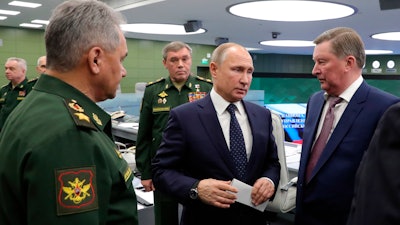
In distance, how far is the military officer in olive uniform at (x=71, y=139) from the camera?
882 mm

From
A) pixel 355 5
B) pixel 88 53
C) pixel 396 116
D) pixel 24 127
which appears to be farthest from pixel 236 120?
pixel 355 5

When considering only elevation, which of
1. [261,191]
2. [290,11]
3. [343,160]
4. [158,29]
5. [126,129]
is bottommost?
[126,129]

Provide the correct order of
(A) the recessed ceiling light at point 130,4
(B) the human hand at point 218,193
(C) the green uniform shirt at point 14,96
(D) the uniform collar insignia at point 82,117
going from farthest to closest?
(A) the recessed ceiling light at point 130,4 → (C) the green uniform shirt at point 14,96 → (B) the human hand at point 218,193 → (D) the uniform collar insignia at point 82,117

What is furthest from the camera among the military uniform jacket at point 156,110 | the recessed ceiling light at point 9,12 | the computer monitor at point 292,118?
the recessed ceiling light at point 9,12

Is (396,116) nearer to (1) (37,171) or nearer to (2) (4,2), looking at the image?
(1) (37,171)

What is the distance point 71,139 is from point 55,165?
0.24 ft

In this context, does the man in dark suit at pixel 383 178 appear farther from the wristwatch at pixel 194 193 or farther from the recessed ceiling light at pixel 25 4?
the recessed ceiling light at pixel 25 4

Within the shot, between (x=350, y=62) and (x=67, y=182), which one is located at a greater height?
(x=350, y=62)

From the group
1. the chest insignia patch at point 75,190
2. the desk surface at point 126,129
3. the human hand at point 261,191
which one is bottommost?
the desk surface at point 126,129

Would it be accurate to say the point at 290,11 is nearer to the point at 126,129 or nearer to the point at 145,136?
the point at 126,129

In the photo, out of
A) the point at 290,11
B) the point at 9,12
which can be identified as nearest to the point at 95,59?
the point at 290,11

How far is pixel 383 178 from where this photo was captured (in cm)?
63

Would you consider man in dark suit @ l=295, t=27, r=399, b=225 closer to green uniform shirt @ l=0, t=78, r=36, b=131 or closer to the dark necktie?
the dark necktie

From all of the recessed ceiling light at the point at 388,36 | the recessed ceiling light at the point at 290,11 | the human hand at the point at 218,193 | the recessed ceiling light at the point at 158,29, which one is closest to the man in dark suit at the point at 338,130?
the human hand at the point at 218,193
